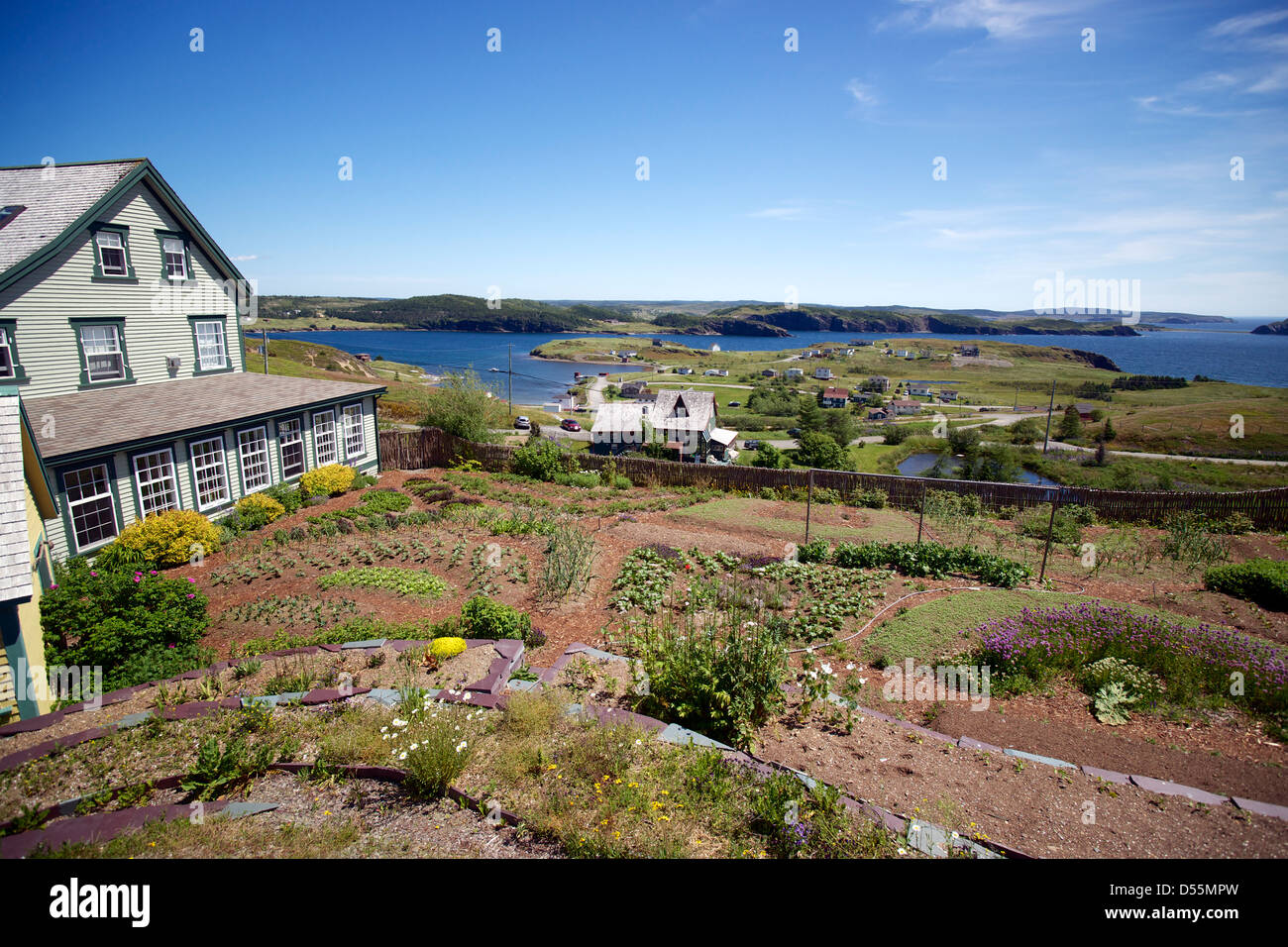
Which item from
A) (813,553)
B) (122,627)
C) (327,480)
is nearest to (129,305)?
(327,480)

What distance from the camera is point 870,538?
1518cm

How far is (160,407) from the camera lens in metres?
16.1

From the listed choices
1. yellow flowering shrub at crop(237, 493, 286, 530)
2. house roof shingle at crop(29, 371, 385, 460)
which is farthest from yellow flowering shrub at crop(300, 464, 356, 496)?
house roof shingle at crop(29, 371, 385, 460)

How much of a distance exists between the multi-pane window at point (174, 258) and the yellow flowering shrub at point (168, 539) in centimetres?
838

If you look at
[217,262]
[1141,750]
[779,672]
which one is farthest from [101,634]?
[217,262]

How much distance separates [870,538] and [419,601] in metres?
10.6

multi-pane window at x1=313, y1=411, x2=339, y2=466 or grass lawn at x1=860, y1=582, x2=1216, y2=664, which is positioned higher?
multi-pane window at x1=313, y1=411, x2=339, y2=466

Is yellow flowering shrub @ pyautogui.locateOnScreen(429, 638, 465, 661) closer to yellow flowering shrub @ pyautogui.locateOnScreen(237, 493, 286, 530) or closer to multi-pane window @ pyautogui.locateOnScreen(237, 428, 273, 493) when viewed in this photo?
yellow flowering shrub @ pyautogui.locateOnScreen(237, 493, 286, 530)

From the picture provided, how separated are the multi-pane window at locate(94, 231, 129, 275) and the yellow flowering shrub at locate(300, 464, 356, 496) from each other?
7270 millimetres

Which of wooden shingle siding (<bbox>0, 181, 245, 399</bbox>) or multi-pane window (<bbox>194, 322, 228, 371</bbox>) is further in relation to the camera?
multi-pane window (<bbox>194, 322, 228, 371</bbox>)

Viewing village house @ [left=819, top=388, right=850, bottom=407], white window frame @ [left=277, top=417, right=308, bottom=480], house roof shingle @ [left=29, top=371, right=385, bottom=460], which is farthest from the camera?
village house @ [left=819, top=388, right=850, bottom=407]

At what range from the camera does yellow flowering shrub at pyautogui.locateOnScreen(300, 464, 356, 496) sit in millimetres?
18781

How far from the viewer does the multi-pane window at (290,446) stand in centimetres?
1875

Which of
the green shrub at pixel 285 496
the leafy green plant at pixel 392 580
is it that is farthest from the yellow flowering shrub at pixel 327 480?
the leafy green plant at pixel 392 580
